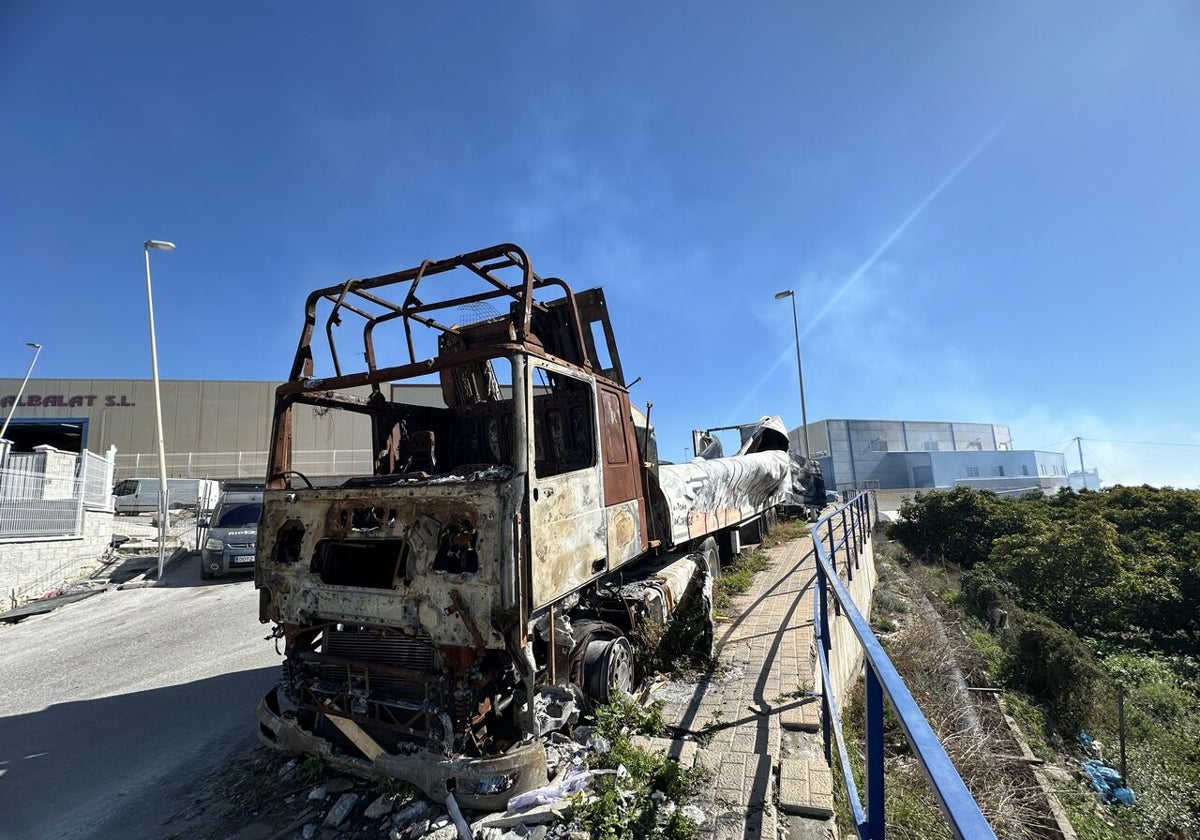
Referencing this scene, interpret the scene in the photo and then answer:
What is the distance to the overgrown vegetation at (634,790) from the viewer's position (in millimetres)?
2938

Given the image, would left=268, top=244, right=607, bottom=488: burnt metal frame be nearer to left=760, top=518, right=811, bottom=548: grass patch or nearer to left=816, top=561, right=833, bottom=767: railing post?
left=816, top=561, right=833, bottom=767: railing post

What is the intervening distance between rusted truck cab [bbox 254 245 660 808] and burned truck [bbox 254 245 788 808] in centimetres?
1

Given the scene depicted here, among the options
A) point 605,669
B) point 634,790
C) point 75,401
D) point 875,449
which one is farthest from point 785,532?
point 875,449

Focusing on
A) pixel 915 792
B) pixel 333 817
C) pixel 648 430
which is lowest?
pixel 915 792

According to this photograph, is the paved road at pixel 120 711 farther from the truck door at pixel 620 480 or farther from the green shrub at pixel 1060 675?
the green shrub at pixel 1060 675

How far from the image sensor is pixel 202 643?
7820 millimetres

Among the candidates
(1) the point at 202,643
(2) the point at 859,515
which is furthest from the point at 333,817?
(2) the point at 859,515

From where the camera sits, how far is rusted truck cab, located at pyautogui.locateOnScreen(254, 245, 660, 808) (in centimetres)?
326

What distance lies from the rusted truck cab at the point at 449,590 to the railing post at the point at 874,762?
1.87 metres

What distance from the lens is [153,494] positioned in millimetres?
24656

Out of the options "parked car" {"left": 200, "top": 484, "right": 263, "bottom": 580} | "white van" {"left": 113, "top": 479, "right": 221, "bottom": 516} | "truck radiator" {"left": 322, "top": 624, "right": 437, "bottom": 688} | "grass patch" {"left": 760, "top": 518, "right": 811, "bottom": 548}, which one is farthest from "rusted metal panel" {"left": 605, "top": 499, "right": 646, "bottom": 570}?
"white van" {"left": 113, "top": 479, "right": 221, "bottom": 516}

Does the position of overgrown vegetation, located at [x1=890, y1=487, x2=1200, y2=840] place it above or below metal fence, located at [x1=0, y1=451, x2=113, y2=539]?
below

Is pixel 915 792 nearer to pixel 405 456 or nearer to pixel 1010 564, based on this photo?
pixel 405 456

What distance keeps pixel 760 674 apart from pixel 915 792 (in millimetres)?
1381
